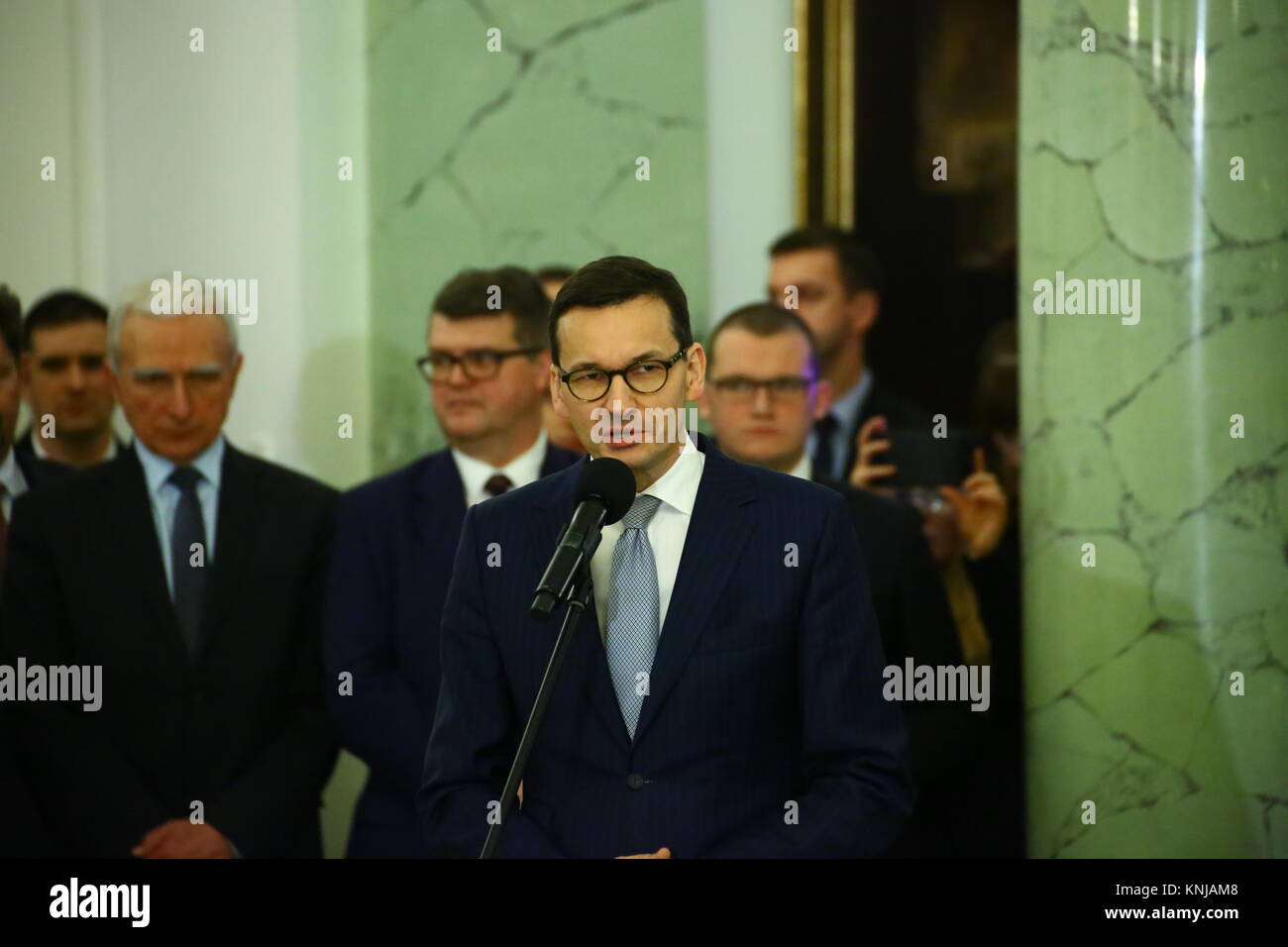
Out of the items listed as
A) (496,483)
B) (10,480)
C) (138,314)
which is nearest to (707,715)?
(496,483)

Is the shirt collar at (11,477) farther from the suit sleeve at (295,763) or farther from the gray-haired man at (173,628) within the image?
the suit sleeve at (295,763)

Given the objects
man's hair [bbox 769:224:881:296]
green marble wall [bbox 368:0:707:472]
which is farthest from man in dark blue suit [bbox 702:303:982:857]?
green marble wall [bbox 368:0:707:472]

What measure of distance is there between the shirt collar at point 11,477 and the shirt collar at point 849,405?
2.08m

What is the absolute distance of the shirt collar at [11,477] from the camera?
12.3 feet

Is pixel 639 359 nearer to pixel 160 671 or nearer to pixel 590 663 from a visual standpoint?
pixel 590 663

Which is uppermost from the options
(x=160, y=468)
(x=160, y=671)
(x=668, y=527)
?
(x=160, y=468)

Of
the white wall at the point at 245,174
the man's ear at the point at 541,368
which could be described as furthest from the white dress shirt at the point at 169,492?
the white wall at the point at 245,174

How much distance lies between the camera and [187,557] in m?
3.50

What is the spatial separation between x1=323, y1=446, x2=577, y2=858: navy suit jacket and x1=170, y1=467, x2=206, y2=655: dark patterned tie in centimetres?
33

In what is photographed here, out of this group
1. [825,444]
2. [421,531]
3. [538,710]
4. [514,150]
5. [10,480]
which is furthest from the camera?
[514,150]

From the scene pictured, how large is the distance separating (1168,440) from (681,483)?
158 cm

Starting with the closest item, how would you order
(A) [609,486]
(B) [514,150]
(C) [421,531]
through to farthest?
(A) [609,486] < (C) [421,531] < (B) [514,150]
